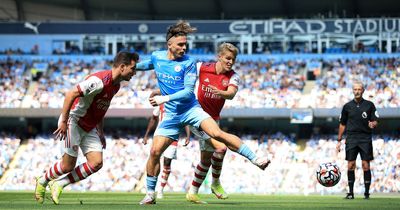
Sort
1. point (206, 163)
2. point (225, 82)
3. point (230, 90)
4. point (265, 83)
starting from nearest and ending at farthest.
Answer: point (230, 90), point (225, 82), point (206, 163), point (265, 83)

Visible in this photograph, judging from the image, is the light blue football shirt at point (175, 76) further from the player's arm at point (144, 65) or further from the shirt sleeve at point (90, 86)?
the shirt sleeve at point (90, 86)

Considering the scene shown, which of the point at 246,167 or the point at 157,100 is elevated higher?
the point at 157,100

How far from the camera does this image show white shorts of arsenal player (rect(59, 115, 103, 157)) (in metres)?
13.9

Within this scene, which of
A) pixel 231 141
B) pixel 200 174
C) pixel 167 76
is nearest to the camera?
pixel 231 141

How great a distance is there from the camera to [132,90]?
44188mm

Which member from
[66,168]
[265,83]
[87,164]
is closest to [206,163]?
[87,164]

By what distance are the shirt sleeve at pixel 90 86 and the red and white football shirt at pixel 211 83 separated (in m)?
2.71

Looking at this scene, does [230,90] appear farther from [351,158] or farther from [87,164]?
[351,158]

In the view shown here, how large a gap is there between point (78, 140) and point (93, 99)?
0.74 m

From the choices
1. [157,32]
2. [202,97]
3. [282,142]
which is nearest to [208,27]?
[157,32]

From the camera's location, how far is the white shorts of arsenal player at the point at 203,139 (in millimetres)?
14686

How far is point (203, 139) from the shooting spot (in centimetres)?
1498

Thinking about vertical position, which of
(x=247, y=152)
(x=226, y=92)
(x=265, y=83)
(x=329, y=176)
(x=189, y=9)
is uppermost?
(x=189, y=9)

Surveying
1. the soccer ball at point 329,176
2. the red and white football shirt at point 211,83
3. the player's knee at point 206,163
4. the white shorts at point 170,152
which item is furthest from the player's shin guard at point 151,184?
the white shorts at point 170,152
